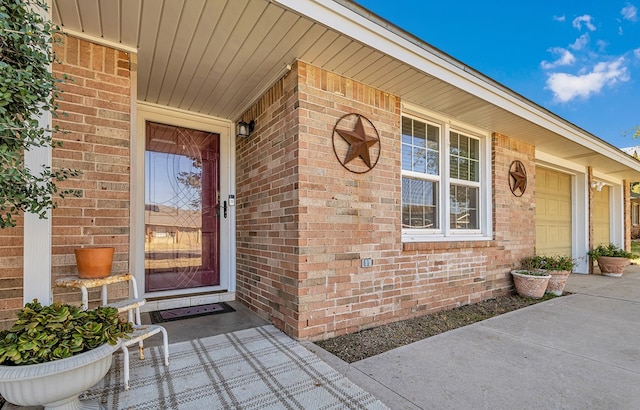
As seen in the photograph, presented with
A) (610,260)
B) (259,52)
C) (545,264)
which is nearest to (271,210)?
(259,52)

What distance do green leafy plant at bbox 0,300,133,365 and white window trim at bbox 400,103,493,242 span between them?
288 cm

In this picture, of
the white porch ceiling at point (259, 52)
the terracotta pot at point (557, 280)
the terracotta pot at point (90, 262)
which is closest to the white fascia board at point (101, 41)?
the white porch ceiling at point (259, 52)

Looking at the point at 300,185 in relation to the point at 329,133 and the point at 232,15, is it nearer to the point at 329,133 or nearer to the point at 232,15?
the point at 329,133

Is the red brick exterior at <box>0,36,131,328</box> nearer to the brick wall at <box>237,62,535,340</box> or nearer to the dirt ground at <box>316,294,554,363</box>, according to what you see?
the brick wall at <box>237,62,535,340</box>

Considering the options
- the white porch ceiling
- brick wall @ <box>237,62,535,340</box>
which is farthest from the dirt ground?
the white porch ceiling

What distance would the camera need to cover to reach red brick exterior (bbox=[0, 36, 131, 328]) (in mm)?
2270

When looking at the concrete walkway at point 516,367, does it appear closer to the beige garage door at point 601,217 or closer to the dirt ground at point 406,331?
the dirt ground at point 406,331

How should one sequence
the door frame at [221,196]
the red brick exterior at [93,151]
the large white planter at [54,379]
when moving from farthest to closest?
1. the door frame at [221,196]
2. the red brick exterior at [93,151]
3. the large white planter at [54,379]

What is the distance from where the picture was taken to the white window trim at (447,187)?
3.76 m

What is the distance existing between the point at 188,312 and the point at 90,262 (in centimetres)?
151

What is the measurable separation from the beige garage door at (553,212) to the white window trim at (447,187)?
8.80ft

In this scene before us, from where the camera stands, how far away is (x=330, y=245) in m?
2.87

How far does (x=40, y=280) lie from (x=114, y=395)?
0.81 metres

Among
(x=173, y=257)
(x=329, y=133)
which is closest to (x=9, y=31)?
(x=329, y=133)
